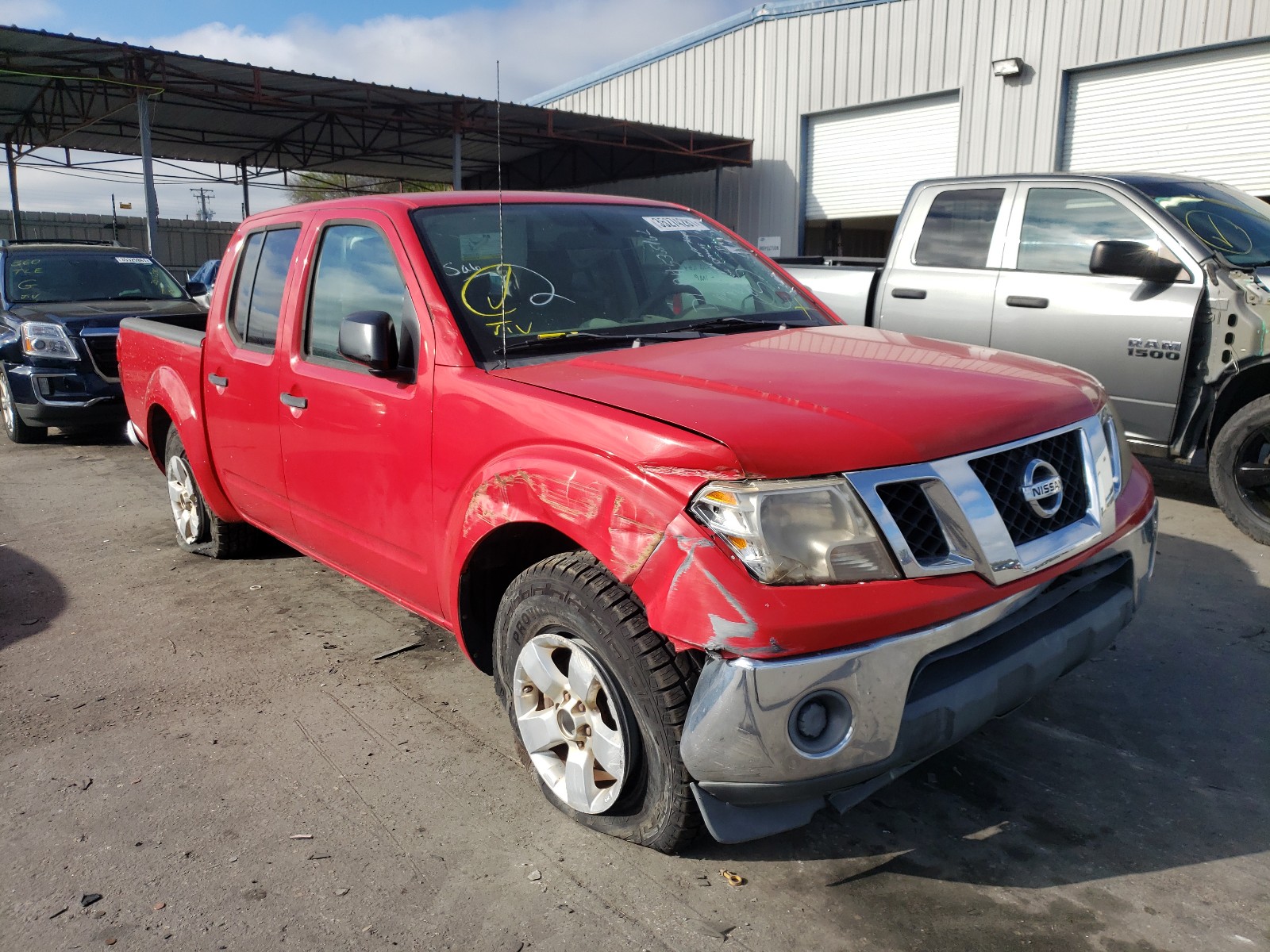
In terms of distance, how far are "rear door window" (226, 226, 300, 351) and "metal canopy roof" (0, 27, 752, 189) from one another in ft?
43.0

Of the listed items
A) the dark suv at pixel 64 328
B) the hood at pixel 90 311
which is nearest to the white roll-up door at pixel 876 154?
the hood at pixel 90 311

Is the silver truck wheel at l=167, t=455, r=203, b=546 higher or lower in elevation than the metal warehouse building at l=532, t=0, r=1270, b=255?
lower

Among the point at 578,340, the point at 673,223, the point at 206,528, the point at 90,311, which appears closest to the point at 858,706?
the point at 578,340

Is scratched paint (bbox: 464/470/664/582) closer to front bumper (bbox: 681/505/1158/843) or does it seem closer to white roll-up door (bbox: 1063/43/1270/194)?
front bumper (bbox: 681/505/1158/843)

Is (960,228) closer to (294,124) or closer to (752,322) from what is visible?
(752,322)

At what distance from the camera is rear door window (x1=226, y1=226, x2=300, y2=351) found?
3.88 m

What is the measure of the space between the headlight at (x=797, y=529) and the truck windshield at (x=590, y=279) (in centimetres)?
111

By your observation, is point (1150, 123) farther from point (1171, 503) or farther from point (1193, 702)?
point (1193, 702)

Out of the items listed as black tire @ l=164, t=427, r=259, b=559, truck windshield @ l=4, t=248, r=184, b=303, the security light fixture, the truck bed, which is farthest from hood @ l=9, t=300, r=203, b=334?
the security light fixture

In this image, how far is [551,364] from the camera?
2.83 meters

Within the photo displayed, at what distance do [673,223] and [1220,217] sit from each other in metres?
3.72

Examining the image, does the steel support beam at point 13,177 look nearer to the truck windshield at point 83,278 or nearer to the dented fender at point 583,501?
the truck windshield at point 83,278

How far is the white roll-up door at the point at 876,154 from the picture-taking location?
15.3 metres

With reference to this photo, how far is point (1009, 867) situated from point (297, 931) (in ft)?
5.75
